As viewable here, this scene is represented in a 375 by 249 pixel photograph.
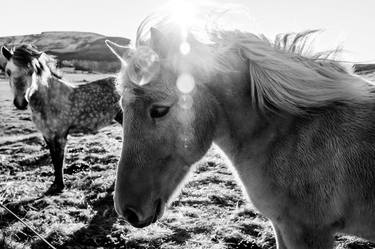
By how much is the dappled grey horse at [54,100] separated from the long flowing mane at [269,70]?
4.77 m

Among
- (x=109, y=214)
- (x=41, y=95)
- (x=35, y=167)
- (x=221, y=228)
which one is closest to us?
(x=221, y=228)

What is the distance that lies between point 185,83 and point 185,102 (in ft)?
0.45

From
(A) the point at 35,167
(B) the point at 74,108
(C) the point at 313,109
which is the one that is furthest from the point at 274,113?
(A) the point at 35,167

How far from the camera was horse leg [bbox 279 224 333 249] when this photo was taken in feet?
7.41

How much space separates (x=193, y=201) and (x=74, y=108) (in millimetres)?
3918

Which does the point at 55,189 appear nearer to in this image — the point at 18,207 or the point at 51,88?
the point at 18,207

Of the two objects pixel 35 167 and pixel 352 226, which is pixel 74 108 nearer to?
pixel 35 167

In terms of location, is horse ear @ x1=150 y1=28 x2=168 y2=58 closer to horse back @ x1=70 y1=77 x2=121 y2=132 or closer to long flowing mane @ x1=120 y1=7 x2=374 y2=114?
long flowing mane @ x1=120 y1=7 x2=374 y2=114

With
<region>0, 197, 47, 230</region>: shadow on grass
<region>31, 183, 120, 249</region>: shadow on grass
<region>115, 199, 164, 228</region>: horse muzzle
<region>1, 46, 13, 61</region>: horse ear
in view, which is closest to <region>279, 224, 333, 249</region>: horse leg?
<region>115, 199, 164, 228</region>: horse muzzle

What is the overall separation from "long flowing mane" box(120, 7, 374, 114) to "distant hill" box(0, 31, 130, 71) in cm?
4183

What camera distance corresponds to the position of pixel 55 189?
Result: 6441 mm

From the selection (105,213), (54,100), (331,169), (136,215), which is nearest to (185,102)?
(136,215)

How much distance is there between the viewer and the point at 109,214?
5.27 meters

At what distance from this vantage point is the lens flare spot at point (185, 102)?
7.27 ft
